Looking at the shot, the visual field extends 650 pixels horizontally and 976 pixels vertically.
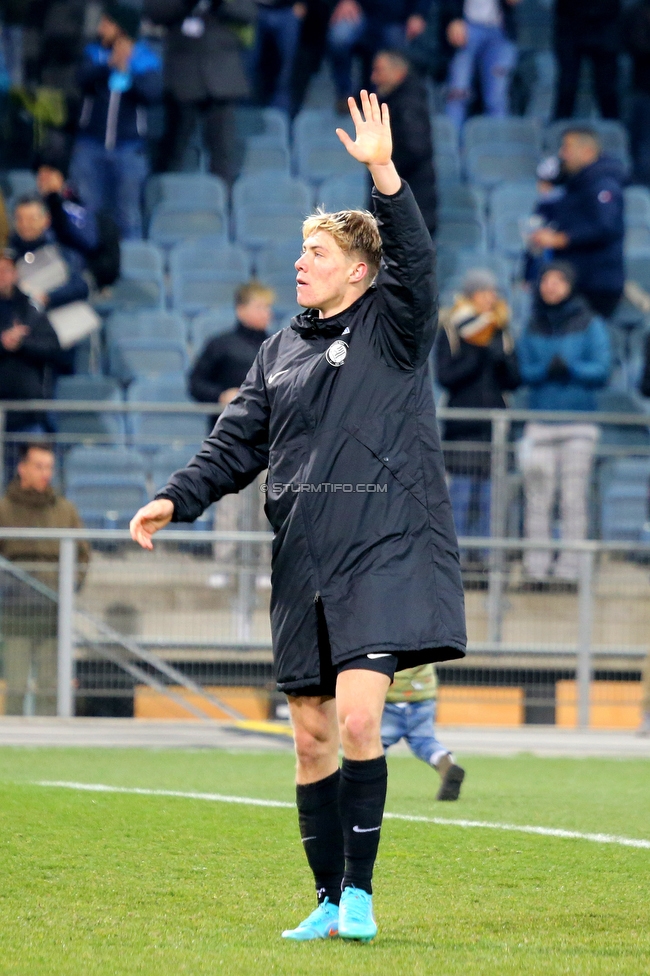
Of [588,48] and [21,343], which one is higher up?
[588,48]

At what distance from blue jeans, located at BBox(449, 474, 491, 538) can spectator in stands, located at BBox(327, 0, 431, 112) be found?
6106mm

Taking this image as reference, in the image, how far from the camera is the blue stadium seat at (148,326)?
1444cm

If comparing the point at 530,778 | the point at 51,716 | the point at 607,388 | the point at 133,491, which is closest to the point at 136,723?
the point at 51,716

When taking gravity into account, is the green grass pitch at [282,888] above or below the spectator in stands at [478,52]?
below

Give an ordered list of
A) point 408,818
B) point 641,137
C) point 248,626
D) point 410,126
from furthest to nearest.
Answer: point 641,137, point 410,126, point 248,626, point 408,818

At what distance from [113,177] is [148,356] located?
215 centimetres

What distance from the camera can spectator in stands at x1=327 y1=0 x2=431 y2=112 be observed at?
1659cm

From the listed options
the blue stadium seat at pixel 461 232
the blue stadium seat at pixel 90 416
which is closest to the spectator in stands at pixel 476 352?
the blue stadium seat at pixel 90 416

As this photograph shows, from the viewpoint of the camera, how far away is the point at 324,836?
4605mm

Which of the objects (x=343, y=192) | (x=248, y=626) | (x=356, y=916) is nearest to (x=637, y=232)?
(x=343, y=192)

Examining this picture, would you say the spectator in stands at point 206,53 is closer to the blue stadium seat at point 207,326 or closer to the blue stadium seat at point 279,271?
the blue stadium seat at point 279,271

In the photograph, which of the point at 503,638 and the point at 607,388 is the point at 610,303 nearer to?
the point at 607,388

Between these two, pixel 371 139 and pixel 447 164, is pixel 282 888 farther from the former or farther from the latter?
pixel 447 164

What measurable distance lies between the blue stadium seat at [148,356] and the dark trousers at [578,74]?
17.9 ft
